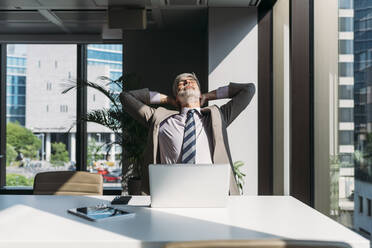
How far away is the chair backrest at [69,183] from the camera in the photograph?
9.45ft

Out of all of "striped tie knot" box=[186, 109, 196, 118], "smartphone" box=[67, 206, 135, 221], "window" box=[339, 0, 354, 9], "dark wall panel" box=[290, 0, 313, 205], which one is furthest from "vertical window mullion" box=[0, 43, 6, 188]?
"window" box=[339, 0, 354, 9]

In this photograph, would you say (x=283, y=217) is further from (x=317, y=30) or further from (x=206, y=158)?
(x=317, y=30)

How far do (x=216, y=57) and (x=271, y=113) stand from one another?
3.19 feet

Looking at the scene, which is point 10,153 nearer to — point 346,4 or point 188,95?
point 188,95

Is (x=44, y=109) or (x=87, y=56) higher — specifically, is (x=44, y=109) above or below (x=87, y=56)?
below

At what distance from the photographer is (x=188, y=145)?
2900 millimetres

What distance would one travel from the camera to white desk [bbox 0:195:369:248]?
4.72ft

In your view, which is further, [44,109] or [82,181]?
[44,109]

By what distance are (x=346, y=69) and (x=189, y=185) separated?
119cm

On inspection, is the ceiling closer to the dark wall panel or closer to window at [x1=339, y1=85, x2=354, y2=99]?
the dark wall panel

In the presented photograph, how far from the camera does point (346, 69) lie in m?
2.42

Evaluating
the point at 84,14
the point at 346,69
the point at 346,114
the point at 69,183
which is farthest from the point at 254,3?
the point at 69,183

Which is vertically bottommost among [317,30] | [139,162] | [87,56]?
[139,162]

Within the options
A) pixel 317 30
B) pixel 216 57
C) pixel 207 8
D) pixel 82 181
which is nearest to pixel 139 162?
pixel 216 57
